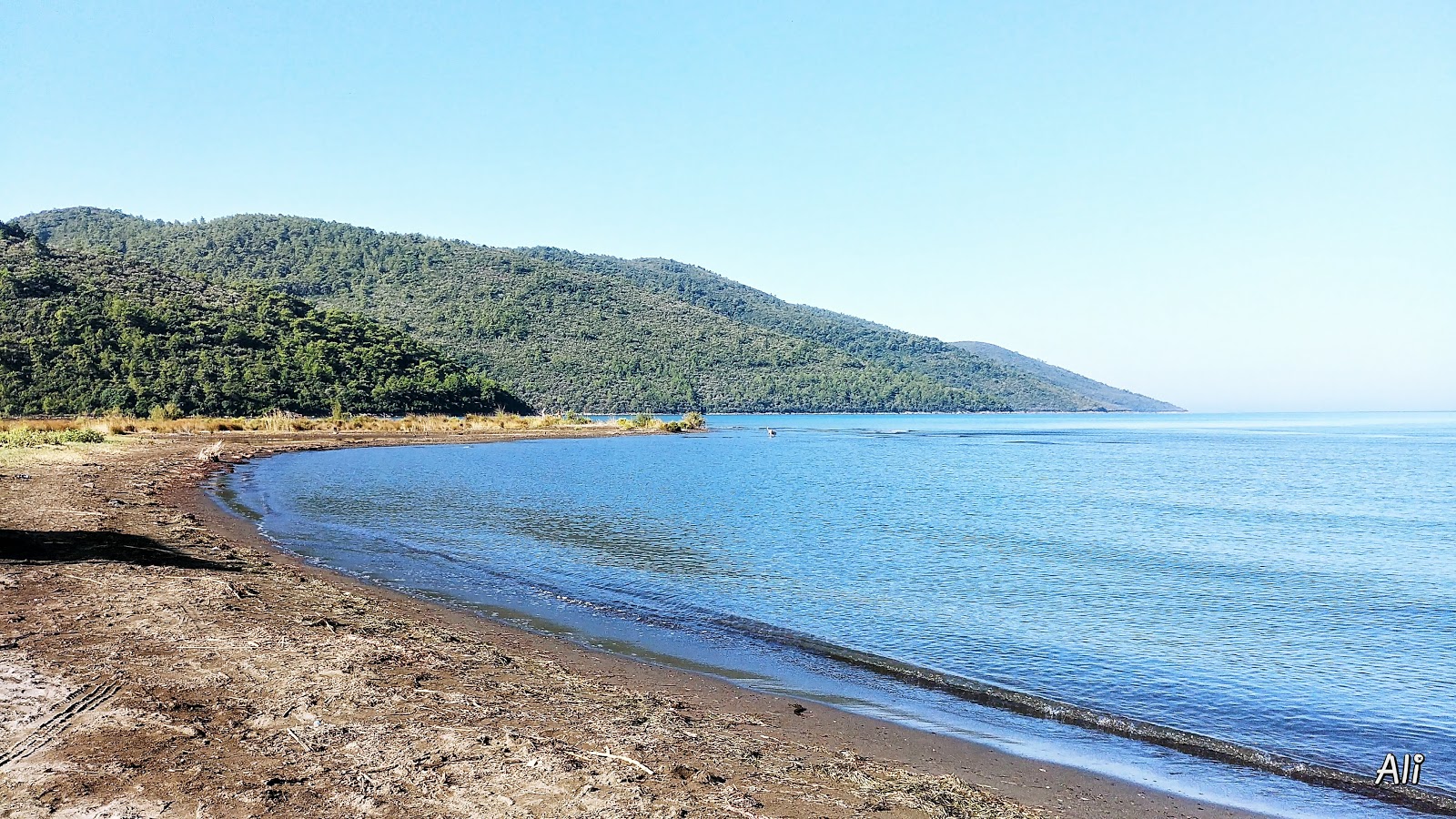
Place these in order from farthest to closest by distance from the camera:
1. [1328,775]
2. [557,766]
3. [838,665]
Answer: [838,665], [1328,775], [557,766]

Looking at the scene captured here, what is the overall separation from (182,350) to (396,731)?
2803 inches

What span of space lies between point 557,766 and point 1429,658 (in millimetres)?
11282

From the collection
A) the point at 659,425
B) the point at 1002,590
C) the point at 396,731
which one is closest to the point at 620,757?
the point at 396,731

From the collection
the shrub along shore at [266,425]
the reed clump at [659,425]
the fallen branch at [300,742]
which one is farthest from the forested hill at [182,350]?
the fallen branch at [300,742]

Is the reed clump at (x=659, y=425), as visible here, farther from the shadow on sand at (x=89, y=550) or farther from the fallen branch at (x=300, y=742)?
the fallen branch at (x=300, y=742)

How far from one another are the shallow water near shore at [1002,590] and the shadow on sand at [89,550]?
2413mm

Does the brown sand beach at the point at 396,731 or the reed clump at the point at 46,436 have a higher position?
the brown sand beach at the point at 396,731

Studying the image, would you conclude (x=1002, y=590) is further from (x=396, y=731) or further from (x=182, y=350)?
(x=182, y=350)

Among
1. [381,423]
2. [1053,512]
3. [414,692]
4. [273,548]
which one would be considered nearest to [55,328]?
[381,423]

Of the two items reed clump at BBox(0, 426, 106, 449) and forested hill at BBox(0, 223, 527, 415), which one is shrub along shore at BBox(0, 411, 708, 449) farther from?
forested hill at BBox(0, 223, 527, 415)

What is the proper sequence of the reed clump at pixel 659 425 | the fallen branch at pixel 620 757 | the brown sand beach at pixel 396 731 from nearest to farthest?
the brown sand beach at pixel 396 731
the fallen branch at pixel 620 757
the reed clump at pixel 659 425

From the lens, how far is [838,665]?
10258 millimetres

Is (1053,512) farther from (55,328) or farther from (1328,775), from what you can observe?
(55,328)

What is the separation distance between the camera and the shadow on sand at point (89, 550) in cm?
1258
